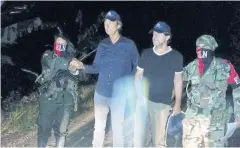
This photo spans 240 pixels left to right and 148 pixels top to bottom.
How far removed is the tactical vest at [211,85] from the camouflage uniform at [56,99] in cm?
189

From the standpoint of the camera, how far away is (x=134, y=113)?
260 inches

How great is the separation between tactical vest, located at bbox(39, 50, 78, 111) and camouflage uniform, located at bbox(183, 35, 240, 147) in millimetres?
1839

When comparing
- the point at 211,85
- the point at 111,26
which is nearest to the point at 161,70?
the point at 211,85

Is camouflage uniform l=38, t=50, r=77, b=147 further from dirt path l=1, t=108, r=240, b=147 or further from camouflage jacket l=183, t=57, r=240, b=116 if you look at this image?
camouflage jacket l=183, t=57, r=240, b=116

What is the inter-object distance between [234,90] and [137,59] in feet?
4.73

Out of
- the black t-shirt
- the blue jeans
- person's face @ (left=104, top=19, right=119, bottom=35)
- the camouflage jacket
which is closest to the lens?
the camouflage jacket

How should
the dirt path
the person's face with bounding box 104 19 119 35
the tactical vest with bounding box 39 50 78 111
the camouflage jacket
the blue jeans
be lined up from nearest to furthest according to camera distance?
the camouflage jacket → the person's face with bounding box 104 19 119 35 → the blue jeans → the tactical vest with bounding box 39 50 78 111 → the dirt path

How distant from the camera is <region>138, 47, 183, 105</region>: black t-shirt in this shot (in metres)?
5.84

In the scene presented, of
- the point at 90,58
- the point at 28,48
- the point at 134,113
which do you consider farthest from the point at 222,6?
the point at 134,113

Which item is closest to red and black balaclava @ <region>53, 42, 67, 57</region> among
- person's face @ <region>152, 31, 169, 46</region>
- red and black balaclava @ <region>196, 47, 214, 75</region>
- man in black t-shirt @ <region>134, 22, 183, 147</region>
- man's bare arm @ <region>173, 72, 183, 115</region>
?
man in black t-shirt @ <region>134, 22, 183, 147</region>

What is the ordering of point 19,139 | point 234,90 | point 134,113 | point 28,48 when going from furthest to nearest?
1. point 28,48
2. point 19,139
3. point 134,113
4. point 234,90

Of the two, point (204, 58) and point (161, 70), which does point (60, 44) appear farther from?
point (204, 58)

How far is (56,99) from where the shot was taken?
6516 millimetres

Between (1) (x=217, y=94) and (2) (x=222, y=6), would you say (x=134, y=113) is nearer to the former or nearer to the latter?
(1) (x=217, y=94)
